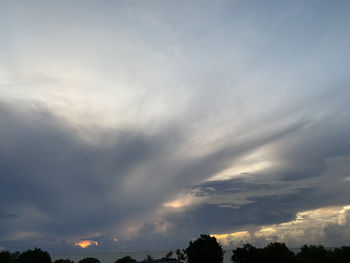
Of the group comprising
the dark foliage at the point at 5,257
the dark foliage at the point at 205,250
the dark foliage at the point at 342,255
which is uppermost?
the dark foliage at the point at 5,257

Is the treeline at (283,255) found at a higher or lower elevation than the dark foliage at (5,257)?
lower

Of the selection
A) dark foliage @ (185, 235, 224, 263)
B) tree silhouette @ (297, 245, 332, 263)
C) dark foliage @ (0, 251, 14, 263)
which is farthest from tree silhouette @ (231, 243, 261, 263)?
dark foliage @ (0, 251, 14, 263)

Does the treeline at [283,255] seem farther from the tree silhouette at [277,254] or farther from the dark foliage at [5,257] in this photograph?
the dark foliage at [5,257]

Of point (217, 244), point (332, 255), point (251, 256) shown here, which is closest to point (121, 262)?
Result: point (217, 244)

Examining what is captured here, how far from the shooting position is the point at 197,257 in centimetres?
10619

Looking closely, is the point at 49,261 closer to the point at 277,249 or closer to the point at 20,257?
the point at 20,257

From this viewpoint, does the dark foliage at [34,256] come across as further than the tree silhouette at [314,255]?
Yes

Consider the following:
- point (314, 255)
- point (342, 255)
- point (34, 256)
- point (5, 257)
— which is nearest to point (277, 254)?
point (342, 255)

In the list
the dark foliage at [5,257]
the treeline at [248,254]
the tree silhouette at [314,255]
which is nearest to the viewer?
the treeline at [248,254]

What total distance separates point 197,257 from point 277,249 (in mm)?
29832

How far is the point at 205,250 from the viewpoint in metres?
105

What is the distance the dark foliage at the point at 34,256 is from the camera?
392 feet

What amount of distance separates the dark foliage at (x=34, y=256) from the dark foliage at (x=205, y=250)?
60878 mm

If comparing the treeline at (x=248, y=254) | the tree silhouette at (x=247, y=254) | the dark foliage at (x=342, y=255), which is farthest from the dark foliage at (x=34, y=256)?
the dark foliage at (x=342, y=255)
